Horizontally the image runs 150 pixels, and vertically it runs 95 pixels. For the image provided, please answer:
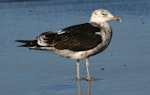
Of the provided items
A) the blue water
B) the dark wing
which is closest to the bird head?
the dark wing

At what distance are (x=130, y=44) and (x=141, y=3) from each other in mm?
9667

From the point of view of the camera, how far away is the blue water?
28.6ft

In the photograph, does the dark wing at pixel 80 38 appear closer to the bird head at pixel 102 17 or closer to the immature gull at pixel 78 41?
the immature gull at pixel 78 41

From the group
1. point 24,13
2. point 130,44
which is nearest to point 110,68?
point 130,44

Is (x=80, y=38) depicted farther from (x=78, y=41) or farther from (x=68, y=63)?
(x=68, y=63)

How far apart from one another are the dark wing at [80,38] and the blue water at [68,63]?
503 mm

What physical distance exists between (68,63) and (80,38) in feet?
4.53

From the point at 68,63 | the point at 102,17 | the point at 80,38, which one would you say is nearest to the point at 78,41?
the point at 80,38

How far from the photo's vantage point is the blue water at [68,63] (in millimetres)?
8711

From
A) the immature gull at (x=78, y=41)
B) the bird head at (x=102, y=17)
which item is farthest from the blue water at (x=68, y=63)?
the bird head at (x=102, y=17)

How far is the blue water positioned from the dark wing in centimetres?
50

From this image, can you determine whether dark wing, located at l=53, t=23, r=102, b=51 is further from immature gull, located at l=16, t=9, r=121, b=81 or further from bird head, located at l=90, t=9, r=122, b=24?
bird head, located at l=90, t=9, r=122, b=24

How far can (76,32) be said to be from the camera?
9.36m

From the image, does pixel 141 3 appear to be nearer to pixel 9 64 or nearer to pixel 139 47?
pixel 139 47
